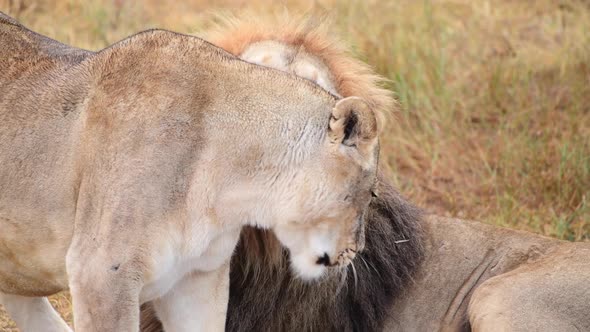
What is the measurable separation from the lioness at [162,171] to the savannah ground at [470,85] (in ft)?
4.64

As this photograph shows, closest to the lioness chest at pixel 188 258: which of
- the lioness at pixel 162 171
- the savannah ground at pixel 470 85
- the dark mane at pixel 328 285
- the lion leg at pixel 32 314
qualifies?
the lioness at pixel 162 171

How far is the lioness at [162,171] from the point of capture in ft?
10.6

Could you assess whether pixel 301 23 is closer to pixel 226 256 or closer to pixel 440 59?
pixel 226 256

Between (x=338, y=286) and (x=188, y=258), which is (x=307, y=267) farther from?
(x=338, y=286)

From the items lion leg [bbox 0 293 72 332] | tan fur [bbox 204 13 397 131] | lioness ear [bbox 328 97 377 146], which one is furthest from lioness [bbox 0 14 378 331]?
tan fur [bbox 204 13 397 131]

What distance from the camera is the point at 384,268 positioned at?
434cm

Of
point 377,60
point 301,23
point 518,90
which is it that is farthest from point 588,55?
point 301,23

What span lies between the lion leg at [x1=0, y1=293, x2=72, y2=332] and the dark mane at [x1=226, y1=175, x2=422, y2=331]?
622mm

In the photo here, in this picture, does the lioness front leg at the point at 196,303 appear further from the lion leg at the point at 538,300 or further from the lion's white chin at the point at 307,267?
the lion leg at the point at 538,300

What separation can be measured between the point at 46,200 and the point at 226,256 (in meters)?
0.55

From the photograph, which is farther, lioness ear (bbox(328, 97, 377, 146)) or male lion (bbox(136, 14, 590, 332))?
male lion (bbox(136, 14, 590, 332))

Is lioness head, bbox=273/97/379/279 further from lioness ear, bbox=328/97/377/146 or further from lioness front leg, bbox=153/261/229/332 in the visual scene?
lioness front leg, bbox=153/261/229/332

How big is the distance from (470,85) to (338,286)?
3.00m

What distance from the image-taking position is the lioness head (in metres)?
3.35
